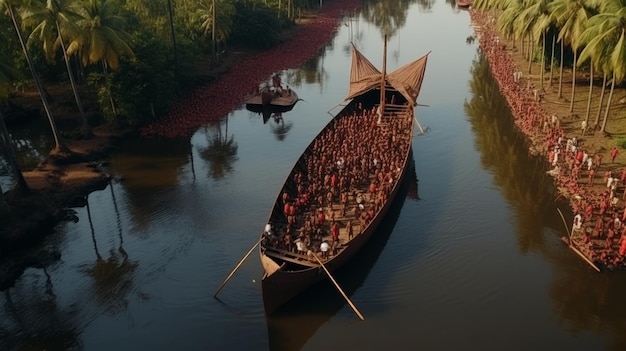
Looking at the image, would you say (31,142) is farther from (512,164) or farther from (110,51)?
(512,164)

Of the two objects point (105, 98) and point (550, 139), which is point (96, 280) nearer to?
point (105, 98)

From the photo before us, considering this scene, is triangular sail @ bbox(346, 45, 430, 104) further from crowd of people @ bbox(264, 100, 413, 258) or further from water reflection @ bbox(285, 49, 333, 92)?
water reflection @ bbox(285, 49, 333, 92)

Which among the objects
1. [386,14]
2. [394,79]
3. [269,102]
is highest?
[386,14]

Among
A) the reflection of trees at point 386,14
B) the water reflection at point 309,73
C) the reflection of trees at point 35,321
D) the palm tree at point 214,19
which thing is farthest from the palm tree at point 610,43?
the reflection of trees at point 386,14

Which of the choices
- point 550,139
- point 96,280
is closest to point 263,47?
point 550,139

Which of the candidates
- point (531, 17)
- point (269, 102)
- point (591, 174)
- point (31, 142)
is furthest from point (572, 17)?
point (31, 142)

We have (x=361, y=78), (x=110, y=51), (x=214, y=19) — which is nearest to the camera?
(x=110, y=51)
